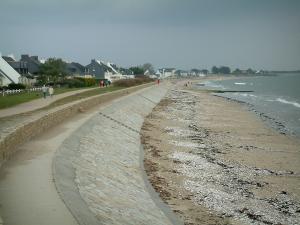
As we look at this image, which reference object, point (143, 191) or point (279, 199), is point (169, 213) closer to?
point (143, 191)

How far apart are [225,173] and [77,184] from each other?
25.6 ft

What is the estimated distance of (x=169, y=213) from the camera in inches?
484

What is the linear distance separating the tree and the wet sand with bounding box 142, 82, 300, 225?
34.4 meters

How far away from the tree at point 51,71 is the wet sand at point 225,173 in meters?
34.4

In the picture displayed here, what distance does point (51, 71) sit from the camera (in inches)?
2442

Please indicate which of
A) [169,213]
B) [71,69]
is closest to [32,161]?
[169,213]

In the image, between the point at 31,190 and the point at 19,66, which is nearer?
the point at 31,190

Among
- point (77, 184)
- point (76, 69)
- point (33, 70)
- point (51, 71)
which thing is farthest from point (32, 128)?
point (76, 69)

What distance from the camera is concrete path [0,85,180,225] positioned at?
9375mm

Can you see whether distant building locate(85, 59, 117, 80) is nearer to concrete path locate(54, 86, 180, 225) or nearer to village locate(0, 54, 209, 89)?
→ village locate(0, 54, 209, 89)

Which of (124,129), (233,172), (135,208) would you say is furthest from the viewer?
(124,129)

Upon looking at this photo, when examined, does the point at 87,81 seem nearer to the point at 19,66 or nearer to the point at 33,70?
the point at 19,66

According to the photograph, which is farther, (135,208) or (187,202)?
Result: (187,202)

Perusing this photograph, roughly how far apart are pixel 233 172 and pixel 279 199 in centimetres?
362
